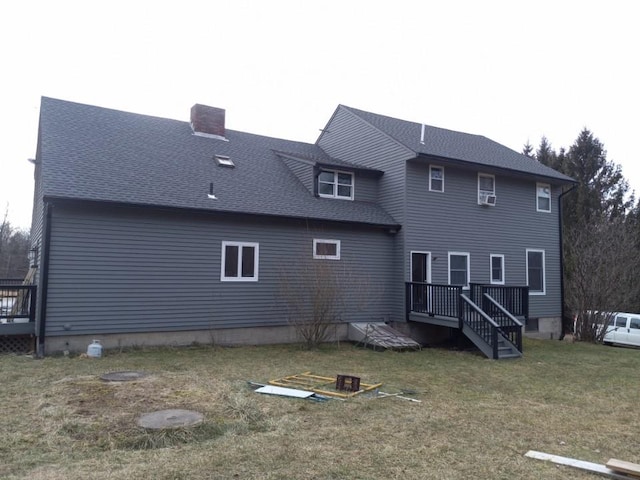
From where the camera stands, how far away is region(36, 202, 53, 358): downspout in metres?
9.62

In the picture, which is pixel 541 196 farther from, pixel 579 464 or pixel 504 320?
pixel 579 464

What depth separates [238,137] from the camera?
16578 mm

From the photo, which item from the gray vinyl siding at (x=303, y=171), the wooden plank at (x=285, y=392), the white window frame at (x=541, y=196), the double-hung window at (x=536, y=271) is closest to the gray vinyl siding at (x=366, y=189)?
the gray vinyl siding at (x=303, y=171)

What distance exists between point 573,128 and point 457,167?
2646 cm

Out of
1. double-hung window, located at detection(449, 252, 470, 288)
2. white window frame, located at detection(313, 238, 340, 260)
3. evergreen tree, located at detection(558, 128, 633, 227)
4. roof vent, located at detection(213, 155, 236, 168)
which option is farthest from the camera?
evergreen tree, located at detection(558, 128, 633, 227)

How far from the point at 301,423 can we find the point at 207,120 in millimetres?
12355

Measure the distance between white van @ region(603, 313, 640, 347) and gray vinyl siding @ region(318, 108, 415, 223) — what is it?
396 inches

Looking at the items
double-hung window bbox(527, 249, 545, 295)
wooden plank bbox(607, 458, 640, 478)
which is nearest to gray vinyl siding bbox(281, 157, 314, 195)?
double-hung window bbox(527, 249, 545, 295)

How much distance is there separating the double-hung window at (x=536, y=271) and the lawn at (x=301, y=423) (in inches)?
297

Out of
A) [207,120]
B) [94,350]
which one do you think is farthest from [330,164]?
[94,350]

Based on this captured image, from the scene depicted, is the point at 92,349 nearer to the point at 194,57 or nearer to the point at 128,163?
the point at 128,163

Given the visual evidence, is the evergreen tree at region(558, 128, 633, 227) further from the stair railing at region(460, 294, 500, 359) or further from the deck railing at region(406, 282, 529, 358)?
the stair railing at region(460, 294, 500, 359)

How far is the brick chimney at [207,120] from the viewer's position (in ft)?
51.4

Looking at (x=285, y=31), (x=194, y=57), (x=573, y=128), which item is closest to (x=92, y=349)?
(x=194, y=57)
